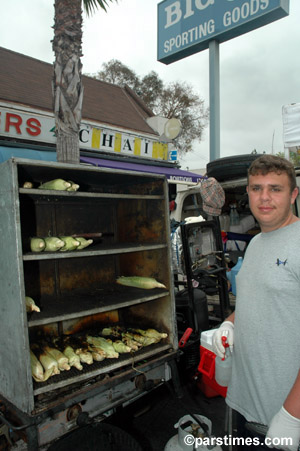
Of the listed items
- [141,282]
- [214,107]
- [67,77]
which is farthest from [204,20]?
[141,282]

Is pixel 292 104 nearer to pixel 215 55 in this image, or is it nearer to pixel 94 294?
pixel 215 55

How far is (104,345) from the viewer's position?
3113 mm

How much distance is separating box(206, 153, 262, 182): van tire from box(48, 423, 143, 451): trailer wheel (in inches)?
161

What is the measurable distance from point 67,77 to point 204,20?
230 inches

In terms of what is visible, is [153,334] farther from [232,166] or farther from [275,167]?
[232,166]

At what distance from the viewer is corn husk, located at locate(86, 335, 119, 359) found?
116 inches

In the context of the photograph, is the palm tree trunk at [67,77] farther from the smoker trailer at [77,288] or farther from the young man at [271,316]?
the young man at [271,316]

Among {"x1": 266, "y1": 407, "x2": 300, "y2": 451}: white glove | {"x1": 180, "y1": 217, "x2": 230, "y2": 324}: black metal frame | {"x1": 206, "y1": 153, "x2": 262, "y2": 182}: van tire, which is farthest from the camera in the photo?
{"x1": 206, "y1": 153, "x2": 262, "y2": 182}: van tire

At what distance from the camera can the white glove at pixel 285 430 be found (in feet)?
5.18

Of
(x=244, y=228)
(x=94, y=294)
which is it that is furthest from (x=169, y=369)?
(x=244, y=228)

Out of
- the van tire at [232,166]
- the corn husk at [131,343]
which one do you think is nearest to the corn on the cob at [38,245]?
the corn husk at [131,343]

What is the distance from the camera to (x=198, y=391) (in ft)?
13.8

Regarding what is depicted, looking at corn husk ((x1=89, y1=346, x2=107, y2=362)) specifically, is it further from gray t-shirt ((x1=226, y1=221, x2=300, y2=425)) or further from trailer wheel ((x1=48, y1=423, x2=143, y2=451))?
gray t-shirt ((x1=226, y1=221, x2=300, y2=425))

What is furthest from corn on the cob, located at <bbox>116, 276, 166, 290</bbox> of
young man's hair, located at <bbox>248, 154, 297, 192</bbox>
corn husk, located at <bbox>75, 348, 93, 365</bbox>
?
young man's hair, located at <bbox>248, 154, 297, 192</bbox>
